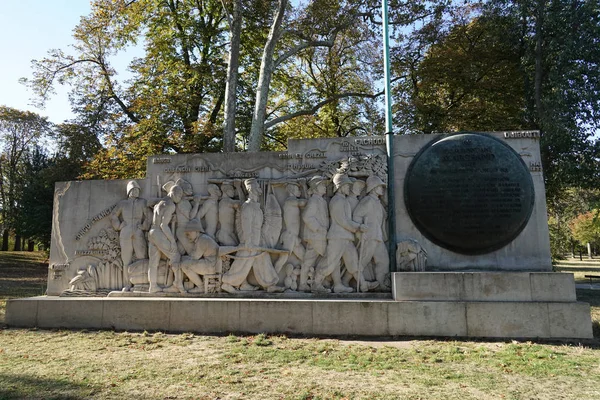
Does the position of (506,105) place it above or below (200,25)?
below

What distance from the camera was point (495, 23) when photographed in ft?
58.7

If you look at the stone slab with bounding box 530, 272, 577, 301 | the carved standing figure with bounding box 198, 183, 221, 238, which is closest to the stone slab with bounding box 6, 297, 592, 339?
the stone slab with bounding box 530, 272, 577, 301

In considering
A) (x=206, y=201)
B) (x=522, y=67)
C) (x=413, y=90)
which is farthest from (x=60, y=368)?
(x=413, y=90)

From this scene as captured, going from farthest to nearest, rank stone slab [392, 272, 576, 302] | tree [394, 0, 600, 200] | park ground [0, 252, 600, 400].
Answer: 1. tree [394, 0, 600, 200]
2. stone slab [392, 272, 576, 302]
3. park ground [0, 252, 600, 400]

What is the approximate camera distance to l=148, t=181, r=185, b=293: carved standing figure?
9.46 metres

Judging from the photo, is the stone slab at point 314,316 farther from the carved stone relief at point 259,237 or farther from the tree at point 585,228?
the tree at point 585,228

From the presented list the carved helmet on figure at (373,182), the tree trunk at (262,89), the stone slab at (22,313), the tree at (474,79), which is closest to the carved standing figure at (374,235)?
the carved helmet on figure at (373,182)

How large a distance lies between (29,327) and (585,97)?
60.7ft

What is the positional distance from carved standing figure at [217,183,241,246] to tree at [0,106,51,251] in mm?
37335

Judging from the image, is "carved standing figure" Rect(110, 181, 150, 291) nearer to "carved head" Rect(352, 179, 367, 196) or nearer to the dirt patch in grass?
"carved head" Rect(352, 179, 367, 196)

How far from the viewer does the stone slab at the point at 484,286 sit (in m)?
7.86

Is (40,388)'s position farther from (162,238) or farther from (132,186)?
(132,186)

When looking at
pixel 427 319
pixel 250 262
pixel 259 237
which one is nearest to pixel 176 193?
pixel 259 237

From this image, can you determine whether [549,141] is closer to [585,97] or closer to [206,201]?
[585,97]
